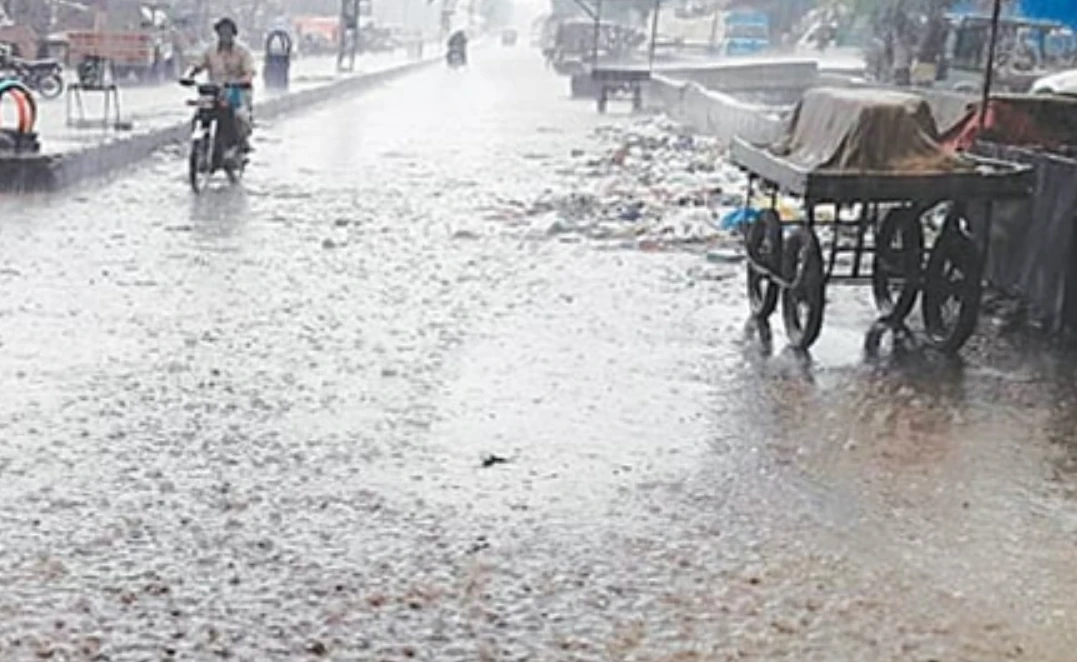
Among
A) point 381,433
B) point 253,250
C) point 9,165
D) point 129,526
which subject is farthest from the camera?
point 9,165

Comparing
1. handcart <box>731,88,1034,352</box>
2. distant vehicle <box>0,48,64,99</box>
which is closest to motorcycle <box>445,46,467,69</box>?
distant vehicle <box>0,48,64,99</box>

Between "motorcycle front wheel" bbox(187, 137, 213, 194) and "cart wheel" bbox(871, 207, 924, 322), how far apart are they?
8.19 metres

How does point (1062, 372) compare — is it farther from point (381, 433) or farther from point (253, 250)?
point (253, 250)

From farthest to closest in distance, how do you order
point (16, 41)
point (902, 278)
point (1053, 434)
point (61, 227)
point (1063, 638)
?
point (16, 41) < point (61, 227) < point (902, 278) < point (1053, 434) < point (1063, 638)

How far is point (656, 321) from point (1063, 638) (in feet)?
18.0

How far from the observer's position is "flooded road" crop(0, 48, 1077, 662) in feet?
17.1

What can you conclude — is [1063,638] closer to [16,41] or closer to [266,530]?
[266,530]

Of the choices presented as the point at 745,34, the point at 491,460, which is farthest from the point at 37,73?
the point at 745,34

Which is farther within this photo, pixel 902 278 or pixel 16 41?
pixel 16 41

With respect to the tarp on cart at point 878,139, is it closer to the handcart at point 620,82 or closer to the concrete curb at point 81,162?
the concrete curb at point 81,162

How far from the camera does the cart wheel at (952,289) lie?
9484 millimetres

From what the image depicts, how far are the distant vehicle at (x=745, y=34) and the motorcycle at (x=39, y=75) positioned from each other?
1663 inches

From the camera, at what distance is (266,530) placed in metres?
5.99

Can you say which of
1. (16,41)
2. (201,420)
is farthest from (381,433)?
(16,41)
